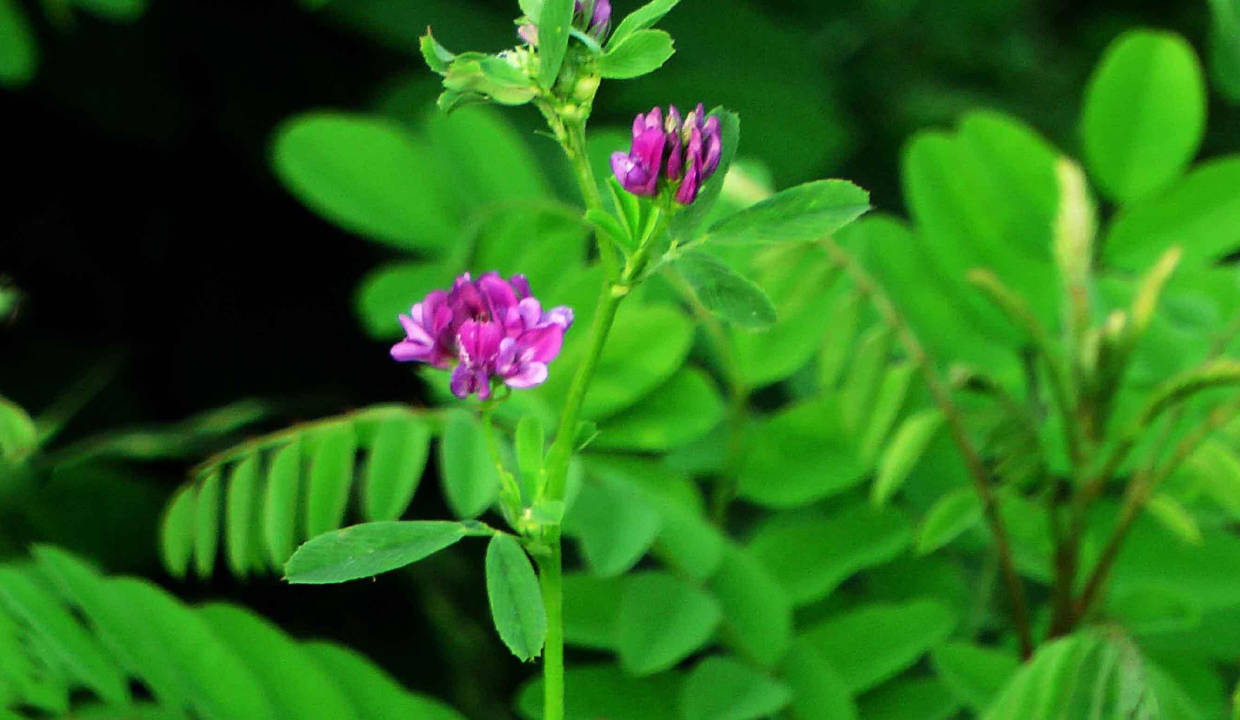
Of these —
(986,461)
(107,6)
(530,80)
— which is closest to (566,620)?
(986,461)

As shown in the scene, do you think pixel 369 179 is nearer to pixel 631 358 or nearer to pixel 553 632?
pixel 631 358

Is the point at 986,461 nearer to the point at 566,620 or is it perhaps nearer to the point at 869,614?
the point at 869,614

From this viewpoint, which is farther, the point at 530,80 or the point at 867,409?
the point at 867,409

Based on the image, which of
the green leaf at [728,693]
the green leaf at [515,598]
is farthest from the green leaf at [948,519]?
the green leaf at [515,598]

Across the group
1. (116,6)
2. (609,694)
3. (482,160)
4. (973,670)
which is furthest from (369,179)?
(973,670)

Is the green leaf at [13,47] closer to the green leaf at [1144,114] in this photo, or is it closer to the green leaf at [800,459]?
the green leaf at [800,459]

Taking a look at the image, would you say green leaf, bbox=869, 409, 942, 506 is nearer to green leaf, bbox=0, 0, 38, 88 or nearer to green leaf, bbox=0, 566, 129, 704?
green leaf, bbox=0, 566, 129, 704
